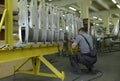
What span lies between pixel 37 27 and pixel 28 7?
0.48m

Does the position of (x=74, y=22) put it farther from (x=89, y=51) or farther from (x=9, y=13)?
(x=9, y=13)

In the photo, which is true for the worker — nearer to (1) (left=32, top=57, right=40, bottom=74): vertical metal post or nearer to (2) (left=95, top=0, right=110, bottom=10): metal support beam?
(1) (left=32, top=57, right=40, bottom=74): vertical metal post

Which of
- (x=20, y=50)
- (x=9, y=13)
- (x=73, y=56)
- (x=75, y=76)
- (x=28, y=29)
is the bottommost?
(x=75, y=76)

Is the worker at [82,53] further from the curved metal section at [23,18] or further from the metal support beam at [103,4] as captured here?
the metal support beam at [103,4]

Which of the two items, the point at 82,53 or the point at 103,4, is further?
the point at 103,4

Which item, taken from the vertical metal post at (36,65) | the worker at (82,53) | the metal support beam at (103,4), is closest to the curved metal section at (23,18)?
the vertical metal post at (36,65)

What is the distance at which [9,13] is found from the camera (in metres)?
4.00

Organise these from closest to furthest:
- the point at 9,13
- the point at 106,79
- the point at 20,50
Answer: the point at 9,13, the point at 20,50, the point at 106,79

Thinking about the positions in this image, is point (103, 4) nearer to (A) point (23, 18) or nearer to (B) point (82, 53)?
(B) point (82, 53)

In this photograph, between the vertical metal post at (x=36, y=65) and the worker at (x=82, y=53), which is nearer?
the vertical metal post at (x=36, y=65)

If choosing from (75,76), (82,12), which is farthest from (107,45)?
Result: (75,76)

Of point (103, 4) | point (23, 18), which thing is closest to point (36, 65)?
point (23, 18)

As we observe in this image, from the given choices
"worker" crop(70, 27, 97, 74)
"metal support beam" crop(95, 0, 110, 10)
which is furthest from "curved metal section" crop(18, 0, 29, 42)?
"metal support beam" crop(95, 0, 110, 10)

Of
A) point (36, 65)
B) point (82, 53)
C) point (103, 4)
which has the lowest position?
point (36, 65)
